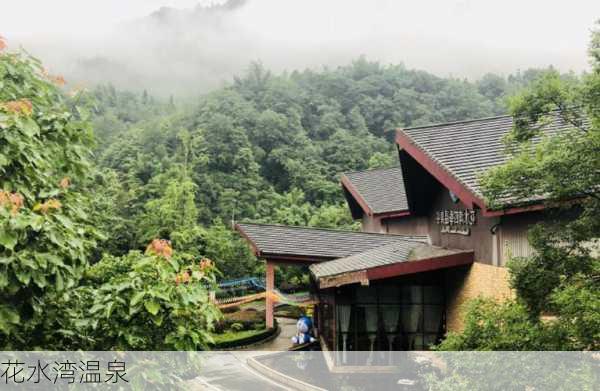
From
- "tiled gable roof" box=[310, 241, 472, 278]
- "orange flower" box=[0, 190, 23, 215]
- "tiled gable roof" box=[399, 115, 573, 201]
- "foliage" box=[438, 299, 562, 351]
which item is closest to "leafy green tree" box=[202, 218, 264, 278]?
"tiled gable roof" box=[310, 241, 472, 278]

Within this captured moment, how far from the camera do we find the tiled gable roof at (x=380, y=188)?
18.2 meters

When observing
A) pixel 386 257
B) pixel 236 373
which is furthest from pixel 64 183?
pixel 236 373

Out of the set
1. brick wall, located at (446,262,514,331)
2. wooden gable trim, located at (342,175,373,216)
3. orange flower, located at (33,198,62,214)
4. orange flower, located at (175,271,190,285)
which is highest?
wooden gable trim, located at (342,175,373,216)

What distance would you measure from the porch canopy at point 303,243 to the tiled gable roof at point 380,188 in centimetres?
225

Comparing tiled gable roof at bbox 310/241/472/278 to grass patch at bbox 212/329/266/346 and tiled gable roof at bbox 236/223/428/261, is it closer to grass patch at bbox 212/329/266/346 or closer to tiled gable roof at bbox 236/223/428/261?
tiled gable roof at bbox 236/223/428/261

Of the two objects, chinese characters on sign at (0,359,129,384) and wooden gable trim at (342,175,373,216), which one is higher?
wooden gable trim at (342,175,373,216)

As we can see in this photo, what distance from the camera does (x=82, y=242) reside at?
322 centimetres

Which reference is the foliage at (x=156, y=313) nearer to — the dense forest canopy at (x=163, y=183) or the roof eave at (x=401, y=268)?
the dense forest canopy at (x=163, y=183)

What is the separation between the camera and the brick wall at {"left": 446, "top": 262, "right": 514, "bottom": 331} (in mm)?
8828

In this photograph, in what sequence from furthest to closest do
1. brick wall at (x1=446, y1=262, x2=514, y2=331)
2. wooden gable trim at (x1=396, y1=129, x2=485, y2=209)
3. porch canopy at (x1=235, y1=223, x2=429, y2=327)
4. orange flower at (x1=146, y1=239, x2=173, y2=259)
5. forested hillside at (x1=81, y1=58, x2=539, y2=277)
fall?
forested hillside at (x1=81, y1=58, x2=539, y2=277) → porch canopy at (x1=235, y1=223, x2=429, y2=327) → brick wall at (x1=446, y1=262, x2=514, y2=331) → wooden gable trim at (x1=396, y1=129, x2=485, y2=209) → orange flower at (x1=146, y1=239, x2=173, y2=259)

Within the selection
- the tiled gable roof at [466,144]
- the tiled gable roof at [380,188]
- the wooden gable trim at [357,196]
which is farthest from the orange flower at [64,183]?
the wooden gable trim at [357,196]

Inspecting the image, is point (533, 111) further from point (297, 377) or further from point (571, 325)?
point (297, 377)

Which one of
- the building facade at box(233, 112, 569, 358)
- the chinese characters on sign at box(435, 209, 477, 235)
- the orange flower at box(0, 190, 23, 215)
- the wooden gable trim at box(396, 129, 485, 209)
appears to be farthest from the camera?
the chinese characters on sign at box(435, 209, 477, 235)

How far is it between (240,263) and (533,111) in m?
25.1
